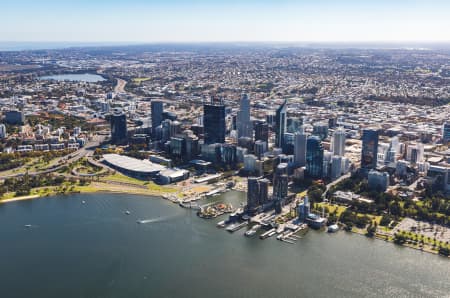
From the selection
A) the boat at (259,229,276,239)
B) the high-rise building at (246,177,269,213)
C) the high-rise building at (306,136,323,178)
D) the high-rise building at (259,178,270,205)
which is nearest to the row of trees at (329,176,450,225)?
the high-rise building at (306,136,323,178)

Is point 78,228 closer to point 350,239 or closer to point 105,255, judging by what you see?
point 105,255

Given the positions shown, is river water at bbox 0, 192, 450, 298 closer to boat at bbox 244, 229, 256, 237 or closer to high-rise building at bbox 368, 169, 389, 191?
boat at bbox 244, 229, 256, 237

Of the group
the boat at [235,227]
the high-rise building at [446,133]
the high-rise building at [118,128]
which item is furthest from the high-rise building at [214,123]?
the high-rise building at [446,133]

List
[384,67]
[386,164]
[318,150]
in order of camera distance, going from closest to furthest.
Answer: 1. [318,150]
2. [386,164]
3. [384,67]

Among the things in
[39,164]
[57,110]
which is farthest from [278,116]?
[57,110]

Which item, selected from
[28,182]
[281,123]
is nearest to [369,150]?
[281,123]

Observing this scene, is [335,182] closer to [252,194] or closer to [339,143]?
[339,143]

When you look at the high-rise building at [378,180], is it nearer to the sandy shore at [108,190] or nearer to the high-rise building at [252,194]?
the high-rise building at [252,194]
